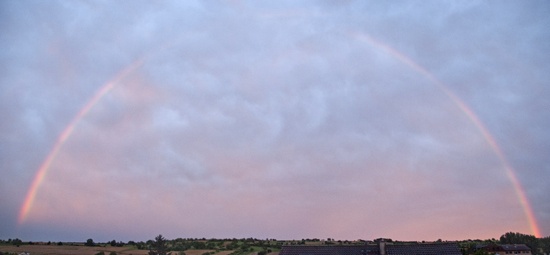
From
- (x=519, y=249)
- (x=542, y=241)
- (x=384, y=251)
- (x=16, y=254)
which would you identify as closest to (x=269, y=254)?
(x=384, y=251)

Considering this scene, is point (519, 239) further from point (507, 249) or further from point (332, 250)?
point (332, 250)

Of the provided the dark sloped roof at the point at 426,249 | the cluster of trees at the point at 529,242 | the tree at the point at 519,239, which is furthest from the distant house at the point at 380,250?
the tree at the point at 519,239

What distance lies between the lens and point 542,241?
178 m

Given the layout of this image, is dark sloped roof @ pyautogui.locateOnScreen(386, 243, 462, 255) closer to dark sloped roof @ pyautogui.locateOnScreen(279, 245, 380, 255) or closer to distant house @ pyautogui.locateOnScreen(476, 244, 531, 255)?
dark sloped roof @ pyautogui.locateOnScreen(279, 245, 380, 255)

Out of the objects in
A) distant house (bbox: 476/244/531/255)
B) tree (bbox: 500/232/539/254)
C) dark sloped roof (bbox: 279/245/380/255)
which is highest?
tree (bbox: 500/232/539/254)

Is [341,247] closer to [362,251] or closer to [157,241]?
[362,251]

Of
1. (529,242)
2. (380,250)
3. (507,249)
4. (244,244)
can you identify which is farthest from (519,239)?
(380,250)

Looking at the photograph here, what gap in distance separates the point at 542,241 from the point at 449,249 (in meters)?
124

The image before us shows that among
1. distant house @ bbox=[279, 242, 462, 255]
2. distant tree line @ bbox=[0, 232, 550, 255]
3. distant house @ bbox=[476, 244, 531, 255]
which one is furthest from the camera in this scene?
distant house @ bbox=[476, 244, 531, 255]

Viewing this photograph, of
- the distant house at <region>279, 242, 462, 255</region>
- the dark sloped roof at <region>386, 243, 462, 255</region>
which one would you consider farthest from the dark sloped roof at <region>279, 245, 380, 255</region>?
the dark sloped roof at <region>386, 243, 462, 255</region>

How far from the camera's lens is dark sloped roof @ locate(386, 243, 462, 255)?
77812 mm

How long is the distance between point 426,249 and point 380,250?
25.6 ft

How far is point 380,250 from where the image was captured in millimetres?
78750

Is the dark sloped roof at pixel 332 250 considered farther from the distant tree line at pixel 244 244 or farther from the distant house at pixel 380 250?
the distant tree line at pixel 244 244
